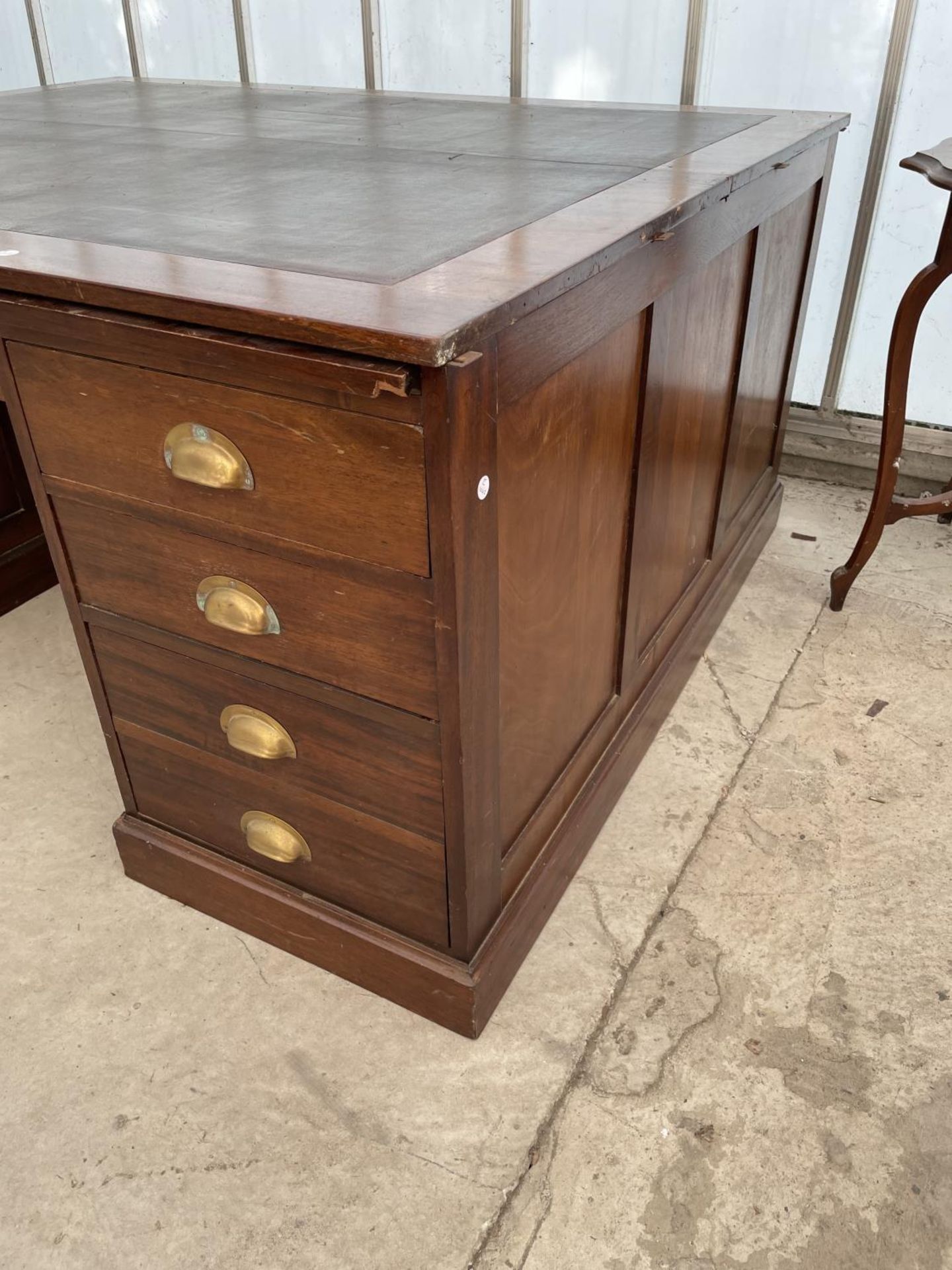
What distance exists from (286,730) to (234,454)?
14.3 inches

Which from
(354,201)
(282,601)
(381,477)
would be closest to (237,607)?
(282,601)

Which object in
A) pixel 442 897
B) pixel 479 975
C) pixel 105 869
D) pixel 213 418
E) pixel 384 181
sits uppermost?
pixel 384 181

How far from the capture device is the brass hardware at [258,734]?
122cm

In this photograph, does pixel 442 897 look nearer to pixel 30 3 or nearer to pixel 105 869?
pixel 105 869

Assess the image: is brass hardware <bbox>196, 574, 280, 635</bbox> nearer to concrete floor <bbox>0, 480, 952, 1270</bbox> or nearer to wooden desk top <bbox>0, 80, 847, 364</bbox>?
wooden desk top <bbox>0, 80, 847, 364</bbox>

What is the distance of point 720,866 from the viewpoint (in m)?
1.54

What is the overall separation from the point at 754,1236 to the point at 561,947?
1.42 feet

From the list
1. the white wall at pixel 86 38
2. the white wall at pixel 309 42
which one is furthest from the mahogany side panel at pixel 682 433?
the white wall at pixel 86 38

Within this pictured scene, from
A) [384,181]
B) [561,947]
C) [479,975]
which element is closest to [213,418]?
[384,181]

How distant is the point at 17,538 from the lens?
2.17 meters

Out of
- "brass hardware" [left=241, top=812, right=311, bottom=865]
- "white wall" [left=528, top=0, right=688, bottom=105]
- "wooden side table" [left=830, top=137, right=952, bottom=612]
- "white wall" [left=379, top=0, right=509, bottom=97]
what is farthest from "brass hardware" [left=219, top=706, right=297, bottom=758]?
"white wall" [left=379, top=0, right=509, bottom=97]

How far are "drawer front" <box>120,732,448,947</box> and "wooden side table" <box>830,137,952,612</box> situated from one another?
4.17ft

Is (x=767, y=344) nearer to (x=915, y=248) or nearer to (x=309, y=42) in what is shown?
(x=915, y=248)

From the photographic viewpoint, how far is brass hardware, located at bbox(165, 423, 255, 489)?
1.01 metres
